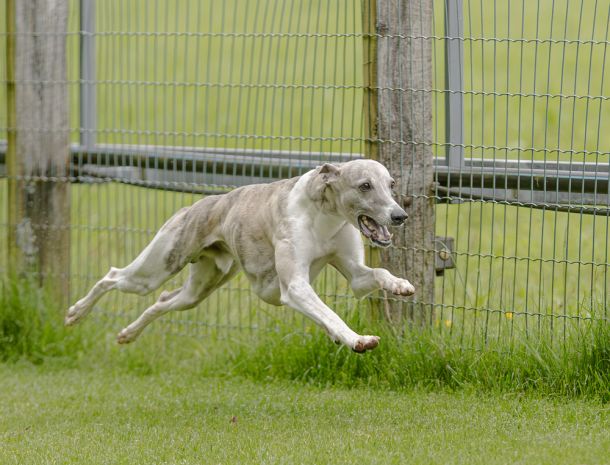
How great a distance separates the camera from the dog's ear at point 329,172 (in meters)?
5.60

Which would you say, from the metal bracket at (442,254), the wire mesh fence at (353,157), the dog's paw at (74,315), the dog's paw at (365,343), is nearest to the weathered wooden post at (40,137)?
the wire mesh fence at (353,157)

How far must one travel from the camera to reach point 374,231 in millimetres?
5453

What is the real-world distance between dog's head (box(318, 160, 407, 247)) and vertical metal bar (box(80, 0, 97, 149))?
11.7 ft

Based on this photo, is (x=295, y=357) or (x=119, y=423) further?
(x=295, y=357)

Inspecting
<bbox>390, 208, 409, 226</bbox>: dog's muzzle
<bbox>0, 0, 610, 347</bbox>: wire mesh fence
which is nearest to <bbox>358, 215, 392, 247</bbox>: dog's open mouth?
<bbox>390, 208, 409, 226</bbox>: dog's muzzle

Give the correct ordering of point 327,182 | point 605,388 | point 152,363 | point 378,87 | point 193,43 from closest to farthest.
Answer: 1. point 327,182
2. point 605,388
3. point 378,87
4. point 152,363
5. point 193,43

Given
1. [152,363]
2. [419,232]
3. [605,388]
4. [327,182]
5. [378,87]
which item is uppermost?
[378,87]

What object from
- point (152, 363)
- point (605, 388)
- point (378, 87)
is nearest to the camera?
point (605, 388)

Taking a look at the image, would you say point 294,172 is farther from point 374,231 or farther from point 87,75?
point 87,75

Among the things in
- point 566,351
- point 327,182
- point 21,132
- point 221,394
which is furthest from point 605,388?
point 21,132

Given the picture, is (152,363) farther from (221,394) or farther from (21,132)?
(21,132)

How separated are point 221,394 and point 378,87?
228 cm

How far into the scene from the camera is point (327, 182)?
221 inches

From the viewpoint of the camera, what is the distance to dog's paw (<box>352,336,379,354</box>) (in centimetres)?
498
